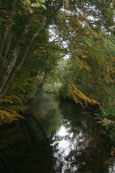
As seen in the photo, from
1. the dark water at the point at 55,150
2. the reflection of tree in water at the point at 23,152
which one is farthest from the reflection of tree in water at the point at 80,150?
the reflection of tree in water at the point at 23,152

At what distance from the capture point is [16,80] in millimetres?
10055

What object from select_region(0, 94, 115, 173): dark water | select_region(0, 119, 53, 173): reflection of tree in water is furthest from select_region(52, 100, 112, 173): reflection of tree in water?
select_region(0, 119, 53, 173): reflection of tree in water

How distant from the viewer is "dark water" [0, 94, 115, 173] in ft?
24.8


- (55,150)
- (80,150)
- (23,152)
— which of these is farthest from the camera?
(55,150)

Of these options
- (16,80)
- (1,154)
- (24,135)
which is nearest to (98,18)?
(16,80)

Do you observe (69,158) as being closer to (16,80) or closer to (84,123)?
(16,80)

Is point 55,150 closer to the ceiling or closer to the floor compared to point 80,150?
closer to the floor

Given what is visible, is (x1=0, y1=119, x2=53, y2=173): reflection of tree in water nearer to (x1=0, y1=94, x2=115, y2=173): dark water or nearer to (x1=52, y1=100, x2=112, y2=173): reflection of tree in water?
(x1=0, y1=94, x2=115, y2=173): dark water

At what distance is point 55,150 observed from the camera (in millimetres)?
9719

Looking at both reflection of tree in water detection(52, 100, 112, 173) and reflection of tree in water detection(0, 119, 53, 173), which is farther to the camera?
reflection of tree in water detection(0, 119, 53, 173)

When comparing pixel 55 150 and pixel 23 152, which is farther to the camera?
pixel 55 150

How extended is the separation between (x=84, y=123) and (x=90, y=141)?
16.3 feet

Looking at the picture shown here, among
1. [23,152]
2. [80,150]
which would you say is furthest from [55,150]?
[23,152]

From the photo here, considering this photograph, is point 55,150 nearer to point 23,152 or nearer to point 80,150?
point 80,150
